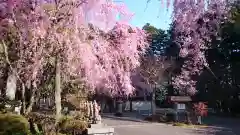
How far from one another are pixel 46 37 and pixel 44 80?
3397 millimetres

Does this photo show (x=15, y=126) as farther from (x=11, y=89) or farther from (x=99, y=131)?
(x=11, y=89)

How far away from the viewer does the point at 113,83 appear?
Result: 613 inches

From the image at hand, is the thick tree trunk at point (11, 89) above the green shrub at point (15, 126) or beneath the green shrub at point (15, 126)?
above

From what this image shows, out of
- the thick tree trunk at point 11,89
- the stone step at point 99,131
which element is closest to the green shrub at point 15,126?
the stone step at point 99,131

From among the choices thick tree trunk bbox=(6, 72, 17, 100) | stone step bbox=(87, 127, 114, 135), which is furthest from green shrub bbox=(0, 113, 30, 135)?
thick tree trunk bbox=(6, 72, 17, 100)

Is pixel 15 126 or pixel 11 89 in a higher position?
pixel 11 89

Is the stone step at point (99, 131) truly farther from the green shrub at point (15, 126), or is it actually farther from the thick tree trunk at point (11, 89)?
the thick tree trunk at point (11, 89)

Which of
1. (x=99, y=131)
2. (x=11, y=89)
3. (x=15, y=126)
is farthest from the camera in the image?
(x=11, y=89)

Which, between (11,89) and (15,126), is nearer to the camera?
(15,126)

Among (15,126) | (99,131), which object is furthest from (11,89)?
(99,131)

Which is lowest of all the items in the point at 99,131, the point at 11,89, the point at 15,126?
the point at 99,131

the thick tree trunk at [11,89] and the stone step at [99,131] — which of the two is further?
the thick tree trunk at [11,89]

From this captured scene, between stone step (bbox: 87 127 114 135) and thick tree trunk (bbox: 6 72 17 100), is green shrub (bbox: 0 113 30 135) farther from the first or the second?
thick tree trunk (bbox: 6 72 17 100)

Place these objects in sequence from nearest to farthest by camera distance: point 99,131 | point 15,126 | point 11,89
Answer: point 99,131 → point 15,126 → point 11,89
